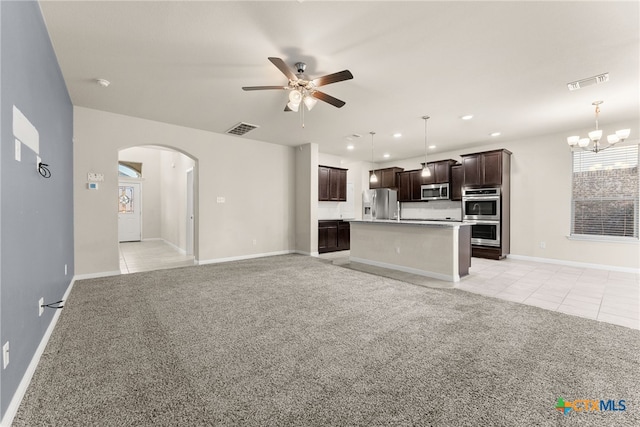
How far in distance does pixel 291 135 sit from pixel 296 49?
130 inches

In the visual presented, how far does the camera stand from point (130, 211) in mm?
9633

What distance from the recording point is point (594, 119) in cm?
484

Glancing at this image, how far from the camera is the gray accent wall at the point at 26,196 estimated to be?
1.54 meters

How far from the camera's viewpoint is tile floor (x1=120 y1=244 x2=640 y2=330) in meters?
3.16

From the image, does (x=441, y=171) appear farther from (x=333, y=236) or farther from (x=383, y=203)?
(x=333, y=236)

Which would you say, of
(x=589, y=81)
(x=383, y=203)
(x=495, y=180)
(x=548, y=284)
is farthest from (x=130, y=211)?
(x=589, y=81)

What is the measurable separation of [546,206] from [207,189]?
7.43 metres

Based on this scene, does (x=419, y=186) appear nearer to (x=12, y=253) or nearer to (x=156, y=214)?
(x=12, y=253)

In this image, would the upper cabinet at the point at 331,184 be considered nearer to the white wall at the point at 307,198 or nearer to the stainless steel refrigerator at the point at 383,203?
the white wall at the point at 307,198

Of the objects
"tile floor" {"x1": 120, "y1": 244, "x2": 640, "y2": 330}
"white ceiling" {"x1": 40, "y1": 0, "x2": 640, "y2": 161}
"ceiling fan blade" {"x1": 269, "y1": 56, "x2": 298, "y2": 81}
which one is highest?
"white ceiling" {"x1": 40, "y1": 0, "x2": 640, "y2": 161}

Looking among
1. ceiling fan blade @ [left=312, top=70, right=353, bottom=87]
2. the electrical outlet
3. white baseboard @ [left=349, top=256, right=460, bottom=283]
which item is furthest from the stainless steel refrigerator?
the electrical outlet

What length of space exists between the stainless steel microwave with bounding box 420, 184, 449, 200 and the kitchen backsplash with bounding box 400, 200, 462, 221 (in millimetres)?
341

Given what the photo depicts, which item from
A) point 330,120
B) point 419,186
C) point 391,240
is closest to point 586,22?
point 330,120

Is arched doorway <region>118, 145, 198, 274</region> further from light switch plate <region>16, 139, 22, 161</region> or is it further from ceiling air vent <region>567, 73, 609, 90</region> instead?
ceiling air vent <region>567, 73, 609, 90</region>
